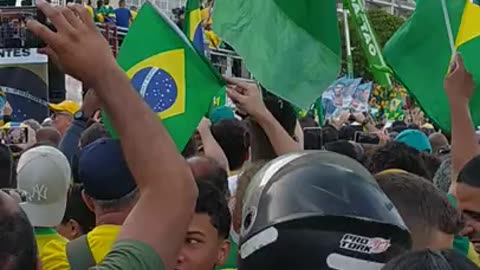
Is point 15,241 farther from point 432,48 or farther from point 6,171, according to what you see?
point 432,48

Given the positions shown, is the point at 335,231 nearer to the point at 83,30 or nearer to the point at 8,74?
the point at 83,30

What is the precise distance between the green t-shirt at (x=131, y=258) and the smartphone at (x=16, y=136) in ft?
20.6

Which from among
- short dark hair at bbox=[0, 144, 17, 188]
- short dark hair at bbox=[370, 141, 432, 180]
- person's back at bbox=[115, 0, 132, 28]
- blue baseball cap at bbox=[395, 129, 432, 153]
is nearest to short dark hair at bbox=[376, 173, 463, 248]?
short dark hair at bbox=[370, 141, 432, 180]

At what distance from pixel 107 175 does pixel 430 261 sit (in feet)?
5.64

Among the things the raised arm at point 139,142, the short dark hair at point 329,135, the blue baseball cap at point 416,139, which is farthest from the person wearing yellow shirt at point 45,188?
the short dark hair at point 329,135

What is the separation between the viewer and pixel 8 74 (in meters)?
13.9

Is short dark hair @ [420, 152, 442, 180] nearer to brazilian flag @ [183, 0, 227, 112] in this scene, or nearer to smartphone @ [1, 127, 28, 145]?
brazilian flag @ [183, 0, 227, 112]

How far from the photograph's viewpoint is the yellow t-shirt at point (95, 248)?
3068 millimetres

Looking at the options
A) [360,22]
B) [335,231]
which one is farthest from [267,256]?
[360,22]

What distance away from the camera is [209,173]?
3.44 meters

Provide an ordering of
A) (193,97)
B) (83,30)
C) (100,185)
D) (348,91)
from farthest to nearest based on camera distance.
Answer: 1. (348,91)
2. (193,97)
3. (100,185)
4. (83,30)

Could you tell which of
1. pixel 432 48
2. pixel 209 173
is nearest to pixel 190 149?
pixel 432 48

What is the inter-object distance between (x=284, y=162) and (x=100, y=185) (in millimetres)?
1407

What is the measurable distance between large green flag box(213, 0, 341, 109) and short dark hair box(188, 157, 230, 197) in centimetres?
127
